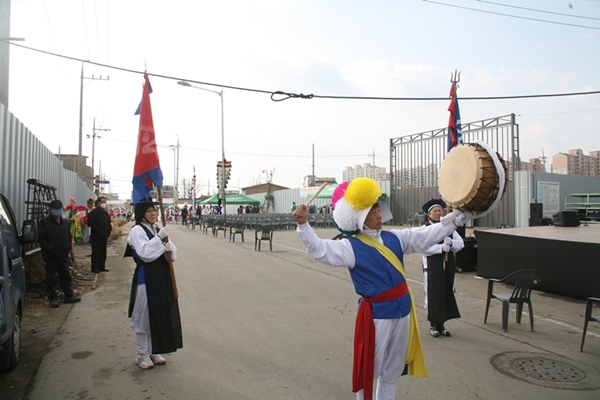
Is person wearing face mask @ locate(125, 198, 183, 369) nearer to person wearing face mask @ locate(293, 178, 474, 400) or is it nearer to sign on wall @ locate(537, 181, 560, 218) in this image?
person wearing face mask @ locate(293, 178, 474, 400)

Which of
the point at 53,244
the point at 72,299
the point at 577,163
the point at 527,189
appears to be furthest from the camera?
the point at 577,163

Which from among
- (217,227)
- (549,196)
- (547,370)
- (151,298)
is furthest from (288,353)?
(549,196)

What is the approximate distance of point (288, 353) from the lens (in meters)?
5.27

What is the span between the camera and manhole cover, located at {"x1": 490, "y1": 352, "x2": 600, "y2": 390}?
440 cm

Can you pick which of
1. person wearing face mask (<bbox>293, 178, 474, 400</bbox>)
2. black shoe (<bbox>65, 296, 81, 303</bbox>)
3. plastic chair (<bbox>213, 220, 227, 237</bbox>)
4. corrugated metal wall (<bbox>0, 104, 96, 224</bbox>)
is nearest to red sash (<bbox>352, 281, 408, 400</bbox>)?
person wearing face mask (<bbox>293, 178, 474, 400</bbox>)

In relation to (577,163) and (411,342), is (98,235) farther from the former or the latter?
(577,163)

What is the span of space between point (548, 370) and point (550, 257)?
4.68 m

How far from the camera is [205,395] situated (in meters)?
4.14

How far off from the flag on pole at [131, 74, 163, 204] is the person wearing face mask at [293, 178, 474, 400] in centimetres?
298

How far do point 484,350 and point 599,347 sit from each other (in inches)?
62.1

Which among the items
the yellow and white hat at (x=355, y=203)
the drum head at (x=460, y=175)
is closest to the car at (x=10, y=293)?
the yellow and white hat at (x=355, y=203)

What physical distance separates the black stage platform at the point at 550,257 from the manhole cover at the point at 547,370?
3.69m

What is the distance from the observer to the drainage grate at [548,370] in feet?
14.9

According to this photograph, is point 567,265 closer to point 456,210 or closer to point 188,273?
point 456,210
